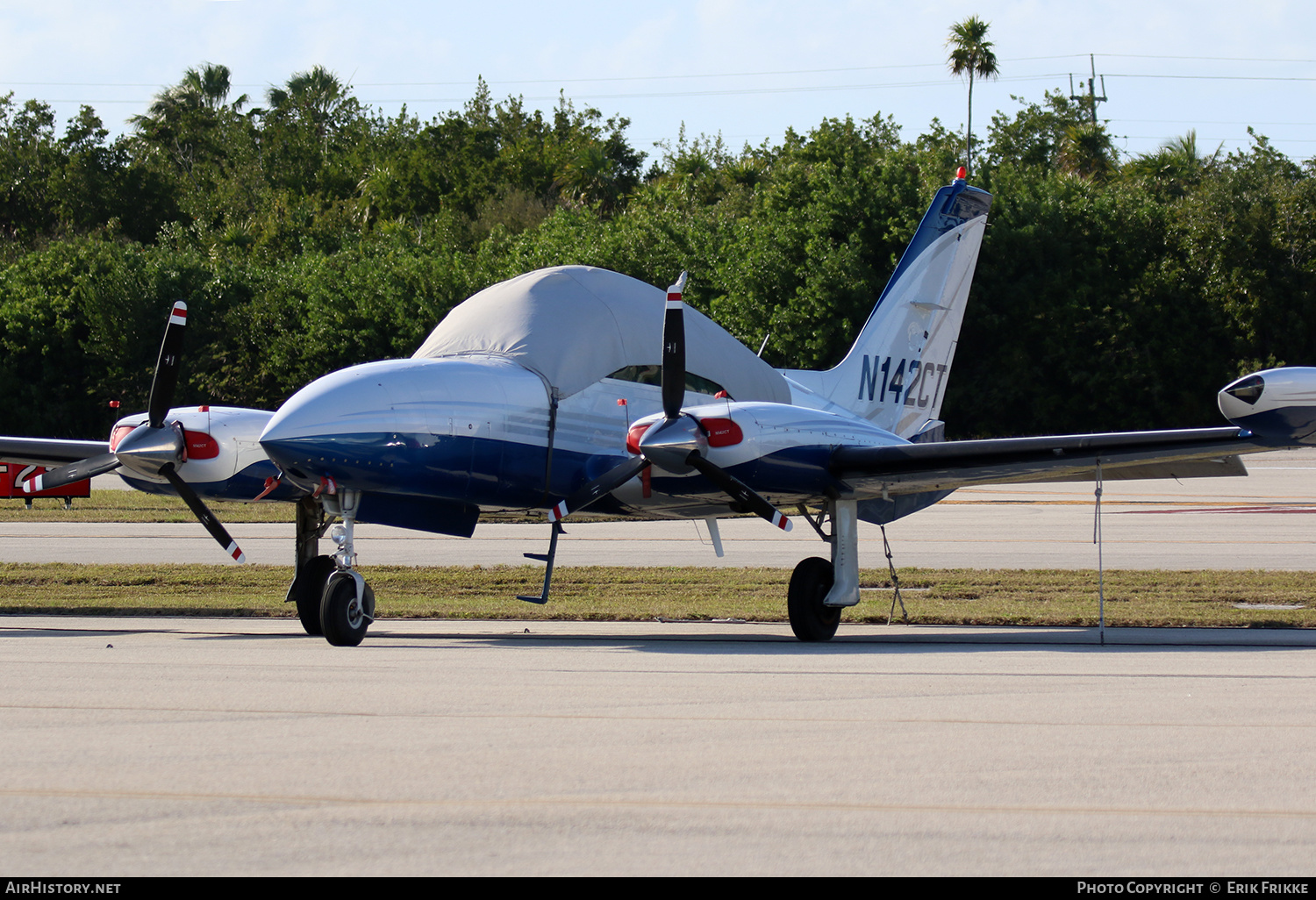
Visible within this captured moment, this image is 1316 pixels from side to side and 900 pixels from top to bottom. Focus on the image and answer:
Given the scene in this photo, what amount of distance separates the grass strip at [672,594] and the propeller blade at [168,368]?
308 centimetres

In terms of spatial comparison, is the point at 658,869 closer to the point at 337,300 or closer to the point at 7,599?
the point at 7,599

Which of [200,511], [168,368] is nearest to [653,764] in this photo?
[200,511]

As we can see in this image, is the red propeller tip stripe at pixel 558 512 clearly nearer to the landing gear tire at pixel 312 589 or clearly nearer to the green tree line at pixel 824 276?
the landing gear tire at pixel 312 589

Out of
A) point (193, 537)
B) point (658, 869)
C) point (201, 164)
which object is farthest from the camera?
point (201, 164)

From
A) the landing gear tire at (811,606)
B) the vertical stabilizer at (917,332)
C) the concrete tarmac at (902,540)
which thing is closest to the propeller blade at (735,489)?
the landing gear tire at (811,606)

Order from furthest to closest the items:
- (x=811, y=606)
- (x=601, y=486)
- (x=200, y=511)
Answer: (x=200, y=511)
(x=811, y=606)
(x=601, y=486)

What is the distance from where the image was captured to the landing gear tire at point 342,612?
40.4ft

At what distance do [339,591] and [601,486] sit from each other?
278cm

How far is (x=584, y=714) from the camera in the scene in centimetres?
834

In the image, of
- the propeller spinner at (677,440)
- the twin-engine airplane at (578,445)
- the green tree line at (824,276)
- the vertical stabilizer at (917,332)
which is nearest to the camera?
the twin-engine airplane at (578,445)

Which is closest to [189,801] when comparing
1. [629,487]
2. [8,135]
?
[629,487]

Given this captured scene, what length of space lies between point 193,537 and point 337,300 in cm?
3069

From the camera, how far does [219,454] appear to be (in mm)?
14781

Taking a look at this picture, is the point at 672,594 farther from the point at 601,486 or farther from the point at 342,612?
the point at 342,612
